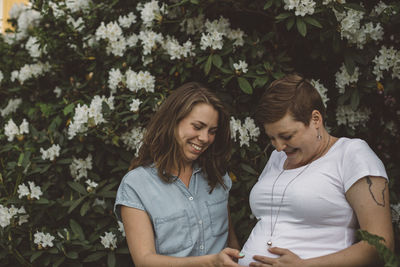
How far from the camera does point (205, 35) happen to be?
9.46 feet

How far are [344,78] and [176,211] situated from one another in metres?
1.42

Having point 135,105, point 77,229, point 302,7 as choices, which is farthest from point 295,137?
point 77,229

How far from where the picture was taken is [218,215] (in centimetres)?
222

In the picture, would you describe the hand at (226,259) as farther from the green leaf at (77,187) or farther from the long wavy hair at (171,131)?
the green leaf at (77,187)

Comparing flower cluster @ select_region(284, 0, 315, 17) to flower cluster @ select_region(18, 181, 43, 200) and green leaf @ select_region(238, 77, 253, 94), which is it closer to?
green leaf @ select_region(238, 77, 253, 94)

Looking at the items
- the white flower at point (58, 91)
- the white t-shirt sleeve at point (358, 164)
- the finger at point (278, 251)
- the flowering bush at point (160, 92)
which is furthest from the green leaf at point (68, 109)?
the white t-shirt sleeve at point (358, 164)

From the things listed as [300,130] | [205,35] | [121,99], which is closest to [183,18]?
[205,35]

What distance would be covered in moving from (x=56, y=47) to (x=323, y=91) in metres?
2.15

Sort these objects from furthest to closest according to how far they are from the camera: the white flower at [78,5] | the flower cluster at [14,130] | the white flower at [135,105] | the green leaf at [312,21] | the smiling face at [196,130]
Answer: the white flower at [78,5]
the flower cluster at [14,130]
the white flower at [135,105]
the green leaf at [312,21]
the smiling face at [196,130]

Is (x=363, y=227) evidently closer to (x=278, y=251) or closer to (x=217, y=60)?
(x=278, y=251)

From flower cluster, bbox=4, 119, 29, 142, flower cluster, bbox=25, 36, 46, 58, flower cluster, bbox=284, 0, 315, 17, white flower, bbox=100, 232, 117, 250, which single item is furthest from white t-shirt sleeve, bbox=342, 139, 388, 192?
flower cluster, bbox=25, 36, 46, 58

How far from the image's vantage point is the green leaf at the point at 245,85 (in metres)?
2.63

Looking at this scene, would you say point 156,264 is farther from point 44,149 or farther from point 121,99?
point 44,149

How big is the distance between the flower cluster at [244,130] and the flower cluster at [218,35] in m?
0.51
